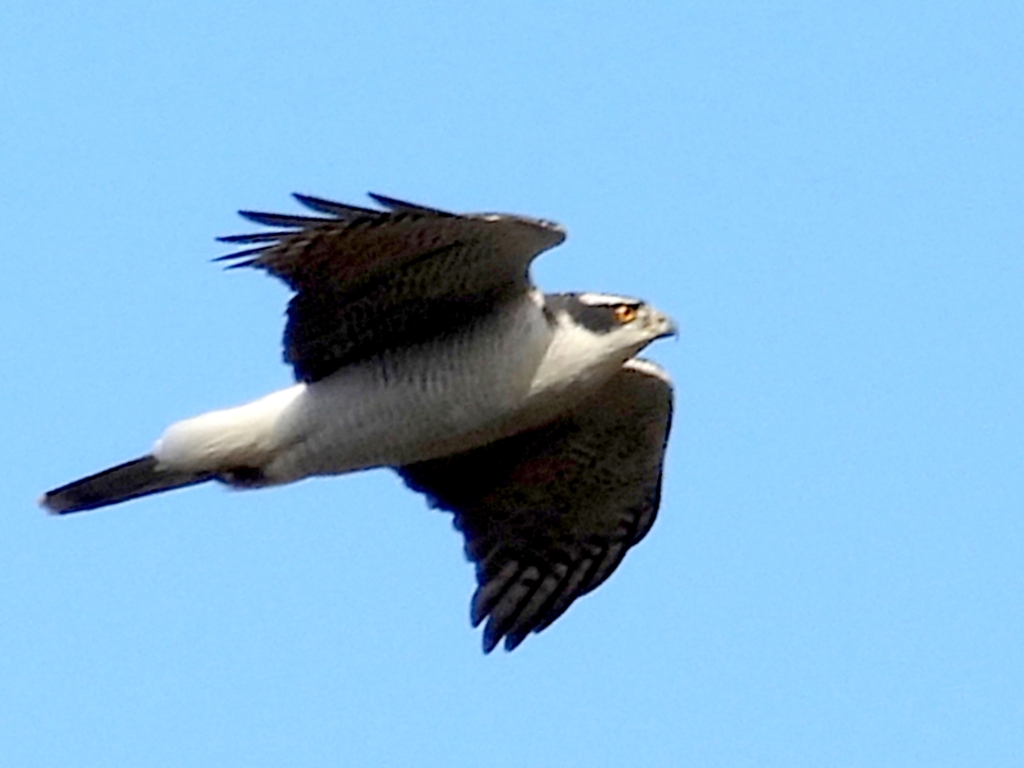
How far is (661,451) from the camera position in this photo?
1504cm

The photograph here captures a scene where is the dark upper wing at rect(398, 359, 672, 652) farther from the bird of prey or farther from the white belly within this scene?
the white belly

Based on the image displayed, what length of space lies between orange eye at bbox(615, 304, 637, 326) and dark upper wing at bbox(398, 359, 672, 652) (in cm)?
139

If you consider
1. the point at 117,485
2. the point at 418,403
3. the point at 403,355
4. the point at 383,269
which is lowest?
the point at 117,485

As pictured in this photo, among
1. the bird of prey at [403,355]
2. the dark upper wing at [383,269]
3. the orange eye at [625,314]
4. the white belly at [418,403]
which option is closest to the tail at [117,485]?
the bird of prey at [403,355]

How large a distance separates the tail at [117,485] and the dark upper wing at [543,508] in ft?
5.18

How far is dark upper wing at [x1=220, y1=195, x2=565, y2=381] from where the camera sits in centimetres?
1288

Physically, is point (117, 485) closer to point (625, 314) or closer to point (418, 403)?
point (418, 403)

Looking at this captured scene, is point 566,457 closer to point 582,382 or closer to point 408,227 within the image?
point 582,382

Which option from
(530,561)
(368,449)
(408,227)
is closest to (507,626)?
(530,561)

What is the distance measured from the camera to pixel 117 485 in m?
14.1

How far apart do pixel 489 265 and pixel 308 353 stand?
46.4 inches

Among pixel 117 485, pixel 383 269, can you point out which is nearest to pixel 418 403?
pixel 383 269

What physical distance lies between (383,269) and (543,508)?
2451 mm

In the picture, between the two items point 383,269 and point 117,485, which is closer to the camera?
point 383,269
